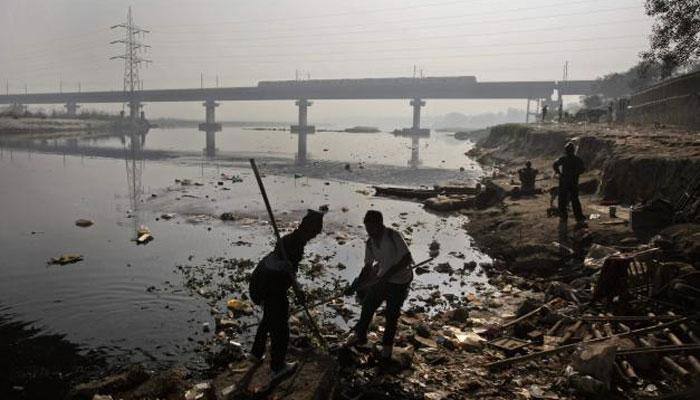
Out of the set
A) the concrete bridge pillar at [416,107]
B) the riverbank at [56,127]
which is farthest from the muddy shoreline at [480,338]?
the concrete bridge pillar at [416,107]

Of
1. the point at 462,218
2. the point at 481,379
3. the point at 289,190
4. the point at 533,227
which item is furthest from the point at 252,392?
the point at 289,190

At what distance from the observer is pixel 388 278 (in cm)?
646

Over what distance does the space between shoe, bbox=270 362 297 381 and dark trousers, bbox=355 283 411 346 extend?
117 cm

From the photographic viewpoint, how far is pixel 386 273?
643cm

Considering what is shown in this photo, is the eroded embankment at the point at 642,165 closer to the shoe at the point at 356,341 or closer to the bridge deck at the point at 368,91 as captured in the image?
the shoe at the point at 356,341

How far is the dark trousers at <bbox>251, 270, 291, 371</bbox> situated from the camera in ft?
19.4

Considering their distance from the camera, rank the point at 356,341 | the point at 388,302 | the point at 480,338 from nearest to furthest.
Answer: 1. the point at 388,302
2. the point at 356,341
3. the point at 480,338

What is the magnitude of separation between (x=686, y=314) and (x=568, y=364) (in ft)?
Result: 6.57

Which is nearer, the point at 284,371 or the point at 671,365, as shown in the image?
the point at 671,365

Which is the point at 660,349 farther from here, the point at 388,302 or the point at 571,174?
the point at 571,174

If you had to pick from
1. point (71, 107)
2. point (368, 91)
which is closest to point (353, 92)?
point (368, 91)

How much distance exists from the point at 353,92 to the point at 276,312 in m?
124

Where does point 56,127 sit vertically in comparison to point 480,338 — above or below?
above

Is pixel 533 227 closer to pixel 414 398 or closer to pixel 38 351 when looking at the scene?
pixel 414 398
